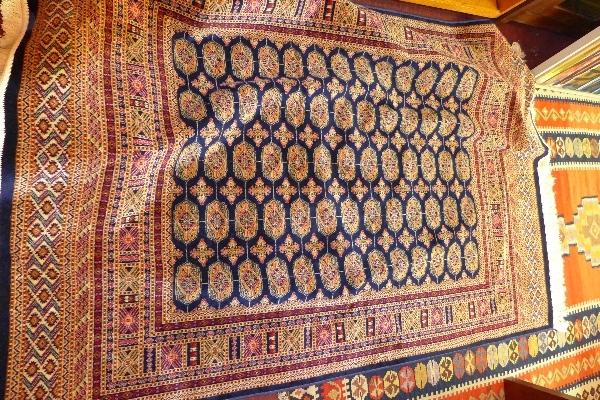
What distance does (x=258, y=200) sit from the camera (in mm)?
1673

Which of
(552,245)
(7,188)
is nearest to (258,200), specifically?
(7,188)

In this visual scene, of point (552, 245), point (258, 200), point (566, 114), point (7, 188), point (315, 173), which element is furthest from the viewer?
point (566, 114)

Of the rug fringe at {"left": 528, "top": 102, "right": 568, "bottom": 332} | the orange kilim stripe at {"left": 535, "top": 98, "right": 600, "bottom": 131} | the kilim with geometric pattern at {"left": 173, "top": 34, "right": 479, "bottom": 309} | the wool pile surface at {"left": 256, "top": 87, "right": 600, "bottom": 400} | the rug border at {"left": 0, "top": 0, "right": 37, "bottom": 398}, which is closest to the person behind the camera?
the rug border at {"left": 0, "top": 0, "right": 37, "bottom": 398}

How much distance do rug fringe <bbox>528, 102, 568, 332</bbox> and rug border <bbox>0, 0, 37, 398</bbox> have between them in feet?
6.71

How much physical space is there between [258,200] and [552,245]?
150 centimetres

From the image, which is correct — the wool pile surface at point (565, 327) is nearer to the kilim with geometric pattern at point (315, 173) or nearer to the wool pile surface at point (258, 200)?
the wool pile surface at point (258, 200)

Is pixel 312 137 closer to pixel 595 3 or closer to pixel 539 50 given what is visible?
pixel 539 50

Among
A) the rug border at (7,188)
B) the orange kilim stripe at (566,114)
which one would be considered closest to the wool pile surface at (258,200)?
the rug border at (7,188)

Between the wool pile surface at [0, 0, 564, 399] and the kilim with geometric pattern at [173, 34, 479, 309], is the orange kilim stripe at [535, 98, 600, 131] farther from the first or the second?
the kilim with geometric pattern at [173, 34, 479, 309]

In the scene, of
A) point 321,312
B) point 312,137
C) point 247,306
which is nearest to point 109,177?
point 247,306

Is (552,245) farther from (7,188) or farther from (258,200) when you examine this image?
(7,188)

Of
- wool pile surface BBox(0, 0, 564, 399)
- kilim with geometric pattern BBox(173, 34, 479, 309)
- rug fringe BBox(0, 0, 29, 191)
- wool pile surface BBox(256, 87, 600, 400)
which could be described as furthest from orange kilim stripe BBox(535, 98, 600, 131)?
rug fringe BBox(0, 0, 29, 191)

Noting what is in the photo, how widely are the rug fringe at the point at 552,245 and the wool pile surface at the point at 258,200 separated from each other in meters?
0.09

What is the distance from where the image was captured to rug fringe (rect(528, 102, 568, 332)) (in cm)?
231
